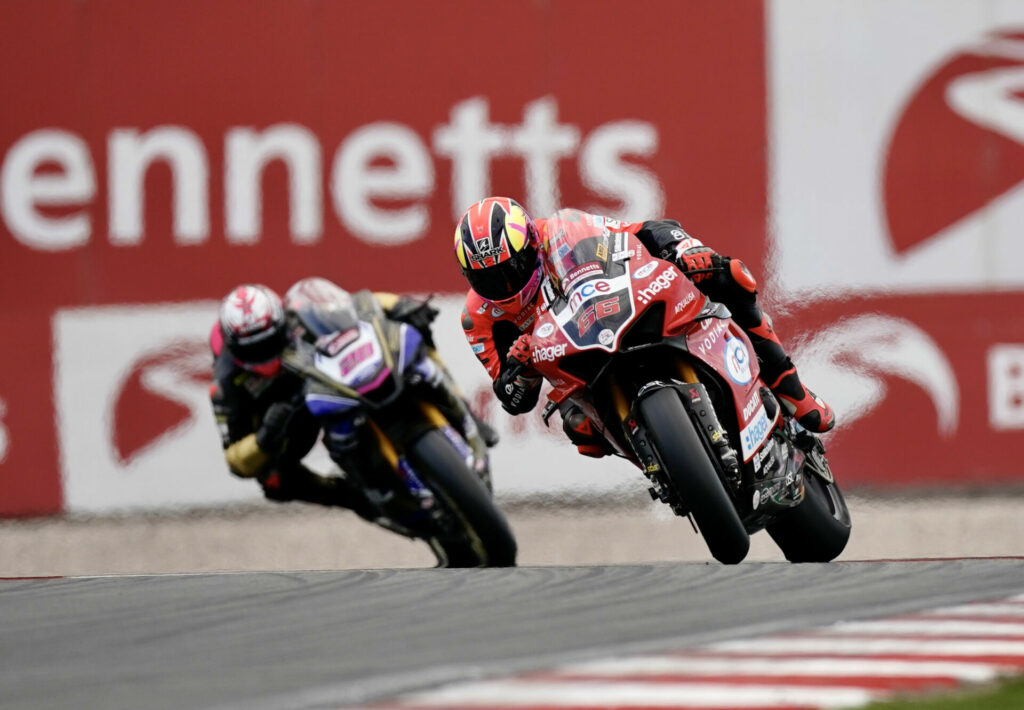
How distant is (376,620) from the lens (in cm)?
427

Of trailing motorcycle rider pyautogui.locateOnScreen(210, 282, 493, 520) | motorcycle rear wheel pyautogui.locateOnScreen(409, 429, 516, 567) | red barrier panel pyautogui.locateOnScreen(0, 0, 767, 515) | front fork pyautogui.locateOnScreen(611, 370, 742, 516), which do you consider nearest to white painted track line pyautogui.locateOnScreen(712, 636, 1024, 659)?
front fork pyautogui.locateOnScreen(611, 370, 742, 516)

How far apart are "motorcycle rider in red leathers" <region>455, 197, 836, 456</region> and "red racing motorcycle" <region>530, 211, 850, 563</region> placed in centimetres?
8

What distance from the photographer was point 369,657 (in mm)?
3680

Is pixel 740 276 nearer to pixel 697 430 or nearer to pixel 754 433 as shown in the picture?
pixel 754 433

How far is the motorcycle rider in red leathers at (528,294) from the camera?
544 cm

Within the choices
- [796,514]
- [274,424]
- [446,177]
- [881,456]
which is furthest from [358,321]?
[881,456]

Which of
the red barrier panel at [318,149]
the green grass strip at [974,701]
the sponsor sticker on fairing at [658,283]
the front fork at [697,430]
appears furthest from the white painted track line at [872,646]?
the red barrier panel at [318,149]

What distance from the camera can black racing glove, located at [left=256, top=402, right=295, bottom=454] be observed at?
24.0ft

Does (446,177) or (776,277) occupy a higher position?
(446,177)

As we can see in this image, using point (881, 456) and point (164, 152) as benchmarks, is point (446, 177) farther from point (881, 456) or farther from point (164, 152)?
point (881, 456)

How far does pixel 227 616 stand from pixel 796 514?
222 cm

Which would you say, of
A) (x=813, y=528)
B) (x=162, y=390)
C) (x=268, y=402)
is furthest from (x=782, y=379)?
(x=162, y=390)

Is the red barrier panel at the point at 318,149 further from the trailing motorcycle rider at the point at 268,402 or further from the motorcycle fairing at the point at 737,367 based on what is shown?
the motorcycle fairing at the point at 737,367

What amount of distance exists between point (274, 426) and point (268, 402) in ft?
0.84
